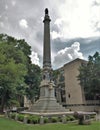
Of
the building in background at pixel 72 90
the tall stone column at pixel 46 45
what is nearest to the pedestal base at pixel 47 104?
the tall stone column at pixel 46 45

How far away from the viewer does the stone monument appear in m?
19.5

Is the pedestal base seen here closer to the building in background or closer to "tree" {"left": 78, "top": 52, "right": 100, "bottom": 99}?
"tree" {"left": 78, "top": 52, "right": 100, "bottom": 99}

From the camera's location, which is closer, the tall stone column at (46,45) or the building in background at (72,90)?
the tall stone column at (46,45)

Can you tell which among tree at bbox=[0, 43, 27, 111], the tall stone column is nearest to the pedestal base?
the tall stone column

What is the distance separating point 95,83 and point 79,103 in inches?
343

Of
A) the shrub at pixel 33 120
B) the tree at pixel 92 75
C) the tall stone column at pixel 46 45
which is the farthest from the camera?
the tree at pixel 92 75

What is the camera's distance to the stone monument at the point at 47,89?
19547 millimetres

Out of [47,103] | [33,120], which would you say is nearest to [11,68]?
[47,103]

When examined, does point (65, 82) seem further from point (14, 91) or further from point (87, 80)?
point (14, 91)

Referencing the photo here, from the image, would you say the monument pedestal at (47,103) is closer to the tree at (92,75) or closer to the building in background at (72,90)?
the tree at (92,75)

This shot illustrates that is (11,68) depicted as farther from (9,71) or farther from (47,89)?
(47,89)

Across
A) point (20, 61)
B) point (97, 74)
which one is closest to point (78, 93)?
point (97, 74)

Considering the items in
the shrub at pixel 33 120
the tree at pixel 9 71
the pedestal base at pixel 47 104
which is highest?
the tree at pixel 9 71

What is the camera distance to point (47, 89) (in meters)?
21.5
